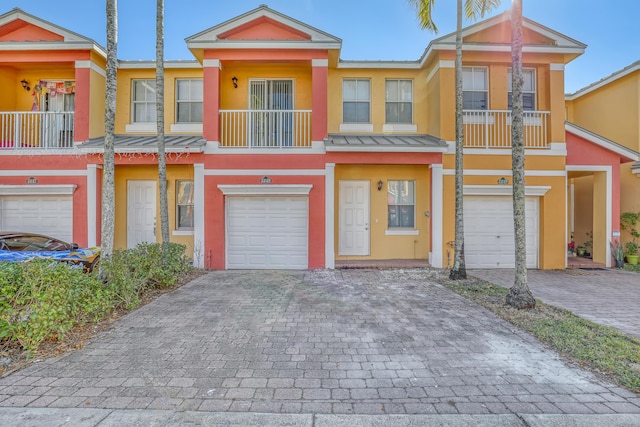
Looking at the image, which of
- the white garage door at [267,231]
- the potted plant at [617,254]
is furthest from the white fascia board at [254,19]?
the potted plant at [617,254]

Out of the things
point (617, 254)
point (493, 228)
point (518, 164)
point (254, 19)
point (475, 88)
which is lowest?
point (617, 254)

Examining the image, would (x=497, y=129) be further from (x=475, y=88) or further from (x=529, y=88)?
(x=529, y=88)

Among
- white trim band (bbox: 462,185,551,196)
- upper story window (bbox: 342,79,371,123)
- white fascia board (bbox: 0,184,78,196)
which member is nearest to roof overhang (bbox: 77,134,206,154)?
white fascia board (bbox: 0,184,78,196)

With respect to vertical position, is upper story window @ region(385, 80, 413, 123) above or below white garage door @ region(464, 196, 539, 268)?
above

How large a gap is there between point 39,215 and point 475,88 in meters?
15.2

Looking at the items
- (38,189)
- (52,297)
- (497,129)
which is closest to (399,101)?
(497,129)

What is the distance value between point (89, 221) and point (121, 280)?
539 centimetres

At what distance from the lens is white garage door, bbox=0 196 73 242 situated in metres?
10.7

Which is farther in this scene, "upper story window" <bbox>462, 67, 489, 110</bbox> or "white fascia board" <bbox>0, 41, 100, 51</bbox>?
"upper story window" <bbox>462, 67, 489, 110</bbox>

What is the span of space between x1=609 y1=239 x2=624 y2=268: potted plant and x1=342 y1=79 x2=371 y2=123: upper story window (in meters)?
9.18

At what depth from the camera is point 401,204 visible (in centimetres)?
1150

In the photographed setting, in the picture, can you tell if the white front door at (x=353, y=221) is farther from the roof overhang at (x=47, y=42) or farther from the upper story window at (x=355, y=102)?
the roof overhang at (x=47, y=42)

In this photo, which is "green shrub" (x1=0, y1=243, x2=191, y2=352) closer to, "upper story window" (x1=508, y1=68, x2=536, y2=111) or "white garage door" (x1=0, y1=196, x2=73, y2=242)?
"white garage door" (x1=0, y1=196, x2=73, y2=242)

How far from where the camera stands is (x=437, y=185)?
1026 centimetres
